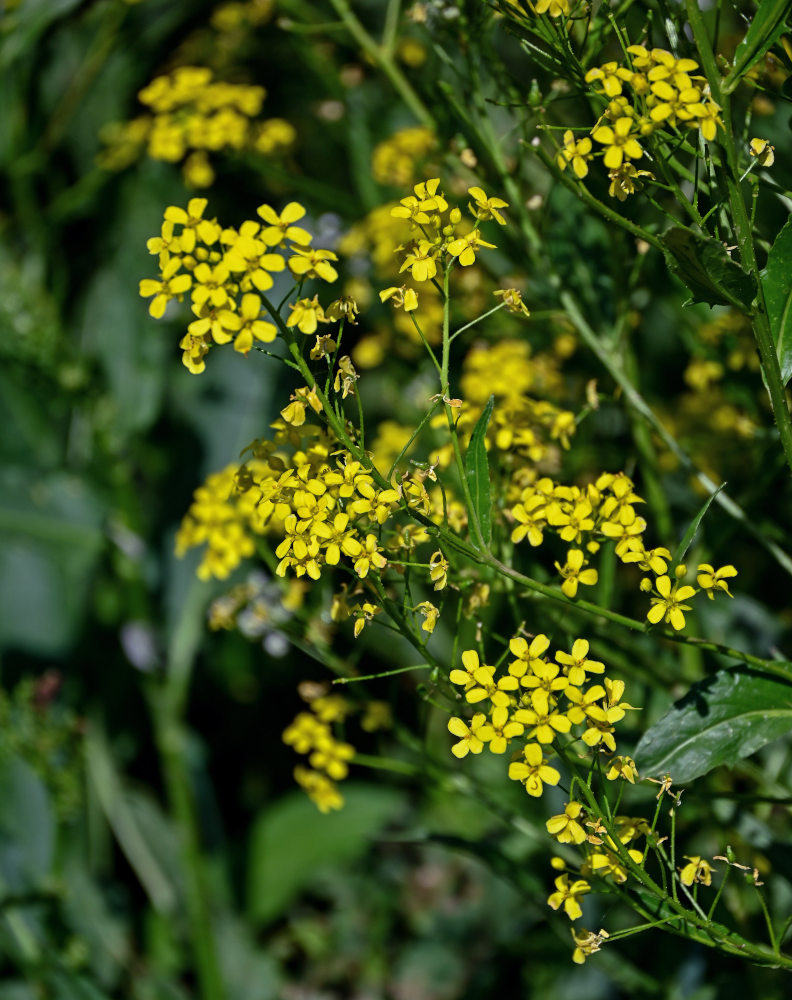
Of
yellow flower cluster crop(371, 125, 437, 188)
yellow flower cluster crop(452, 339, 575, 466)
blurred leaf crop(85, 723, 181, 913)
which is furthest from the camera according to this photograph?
blurred leaf crop(85, 723, 181, 913)

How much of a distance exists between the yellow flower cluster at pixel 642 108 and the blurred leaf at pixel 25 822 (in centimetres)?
170

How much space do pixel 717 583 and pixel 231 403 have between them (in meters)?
1.56

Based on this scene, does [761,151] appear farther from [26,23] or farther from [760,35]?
[26,23]

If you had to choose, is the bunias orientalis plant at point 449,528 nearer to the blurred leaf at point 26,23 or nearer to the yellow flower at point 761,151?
the yellow flower at point 761,151

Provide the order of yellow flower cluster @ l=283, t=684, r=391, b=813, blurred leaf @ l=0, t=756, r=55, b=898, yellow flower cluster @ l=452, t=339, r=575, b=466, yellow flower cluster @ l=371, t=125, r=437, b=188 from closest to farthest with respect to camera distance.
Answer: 1. yellow flower cluster @ l=452, t=339, r=575, b=466
2. yellow flower cluster @ l=283, t=684, r=391, b=813
3. yellow flower cluster @ l=371, t=125, r=437, b=188
4. blurred leaf @ l=0, t=756, r=55, b=898

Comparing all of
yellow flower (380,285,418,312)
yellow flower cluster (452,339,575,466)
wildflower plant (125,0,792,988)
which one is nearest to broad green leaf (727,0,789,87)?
wildflower plant (125,0,792,988)

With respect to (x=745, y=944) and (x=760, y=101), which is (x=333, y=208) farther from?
(x=745, y=944)

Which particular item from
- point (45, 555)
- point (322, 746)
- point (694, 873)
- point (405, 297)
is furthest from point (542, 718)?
point (45, 555)

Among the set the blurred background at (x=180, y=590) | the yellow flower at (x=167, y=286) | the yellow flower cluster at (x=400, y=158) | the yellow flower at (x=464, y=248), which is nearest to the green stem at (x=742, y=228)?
the yellow flower at (x=464, y=248)

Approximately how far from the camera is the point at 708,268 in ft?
3.01

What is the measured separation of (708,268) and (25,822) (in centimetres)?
186

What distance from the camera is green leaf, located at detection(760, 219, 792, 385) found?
1001 mm

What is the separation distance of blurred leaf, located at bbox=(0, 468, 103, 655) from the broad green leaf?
152 cm

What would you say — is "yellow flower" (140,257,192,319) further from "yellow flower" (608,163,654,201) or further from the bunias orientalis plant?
"yellow flower" (608,163,654,201)
